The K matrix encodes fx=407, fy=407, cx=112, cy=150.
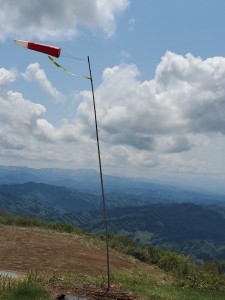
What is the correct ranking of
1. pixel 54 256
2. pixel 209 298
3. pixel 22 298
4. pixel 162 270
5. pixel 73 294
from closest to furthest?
1. pixel 22 298
2. pixel 73 294
3. pixel 209 298
4. pixel 54 256
5. pixel 162 270

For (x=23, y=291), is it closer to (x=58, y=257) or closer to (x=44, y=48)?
(x=44, y=48)

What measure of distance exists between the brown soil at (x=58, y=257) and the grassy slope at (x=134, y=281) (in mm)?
563

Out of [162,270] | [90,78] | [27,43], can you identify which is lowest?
[162,270]

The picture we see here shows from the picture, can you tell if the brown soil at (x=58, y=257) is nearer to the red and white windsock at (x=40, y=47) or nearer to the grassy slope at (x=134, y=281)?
the grassy slope at (x=134, y=281)

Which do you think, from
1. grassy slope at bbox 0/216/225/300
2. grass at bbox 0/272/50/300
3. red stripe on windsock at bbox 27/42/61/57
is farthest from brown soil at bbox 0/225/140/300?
red stripe on windsock at bbox 27/42/61/57

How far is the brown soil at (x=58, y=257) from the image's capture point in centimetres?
1562

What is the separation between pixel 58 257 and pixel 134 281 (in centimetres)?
750

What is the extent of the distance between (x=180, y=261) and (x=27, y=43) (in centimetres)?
2453

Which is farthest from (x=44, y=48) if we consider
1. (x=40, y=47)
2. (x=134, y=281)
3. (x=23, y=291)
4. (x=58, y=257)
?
(x=58, y=257)

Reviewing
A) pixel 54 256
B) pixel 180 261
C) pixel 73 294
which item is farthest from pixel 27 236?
pixel 73 294

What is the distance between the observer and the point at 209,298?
60.5 ft

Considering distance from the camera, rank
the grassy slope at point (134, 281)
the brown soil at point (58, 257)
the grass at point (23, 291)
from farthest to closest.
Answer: the brown soil at point (58, 257)
the grassy slope at point (134, 281)
the grass at point (23, 291)

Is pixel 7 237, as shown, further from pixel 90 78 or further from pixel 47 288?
pixel 90 78

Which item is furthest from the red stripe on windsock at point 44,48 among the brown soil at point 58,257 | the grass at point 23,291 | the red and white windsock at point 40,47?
the brown soil at point 58,257
